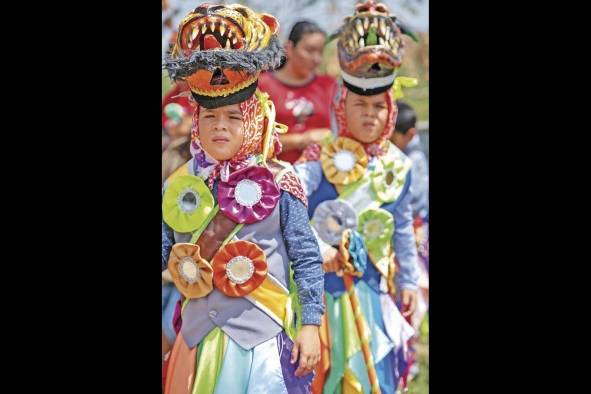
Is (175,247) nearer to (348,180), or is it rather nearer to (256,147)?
(256,147)

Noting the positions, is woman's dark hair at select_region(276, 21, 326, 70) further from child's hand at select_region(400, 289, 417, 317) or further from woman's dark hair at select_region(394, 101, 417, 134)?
child's hand at select_region(400, 289, 417, 317)

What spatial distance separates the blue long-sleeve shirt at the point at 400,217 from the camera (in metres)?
5.89

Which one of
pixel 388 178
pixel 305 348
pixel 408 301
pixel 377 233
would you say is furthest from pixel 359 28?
pixel 305 348

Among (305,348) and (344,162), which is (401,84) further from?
(305,348)

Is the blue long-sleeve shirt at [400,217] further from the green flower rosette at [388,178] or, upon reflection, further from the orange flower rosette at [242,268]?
the orange flower rosette at [242,268]

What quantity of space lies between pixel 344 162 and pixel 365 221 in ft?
0.94

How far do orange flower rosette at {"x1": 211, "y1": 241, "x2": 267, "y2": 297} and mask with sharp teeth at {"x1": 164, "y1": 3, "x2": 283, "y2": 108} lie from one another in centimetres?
53

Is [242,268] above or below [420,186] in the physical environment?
below

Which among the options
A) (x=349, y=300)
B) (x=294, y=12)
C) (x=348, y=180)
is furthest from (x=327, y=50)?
(x=349, y=300)

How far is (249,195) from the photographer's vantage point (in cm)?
468

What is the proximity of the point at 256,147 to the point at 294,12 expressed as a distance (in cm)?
153

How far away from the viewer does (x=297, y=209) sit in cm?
471

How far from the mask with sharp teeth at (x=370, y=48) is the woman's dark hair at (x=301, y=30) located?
178 mm

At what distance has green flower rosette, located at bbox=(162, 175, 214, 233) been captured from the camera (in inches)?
186
